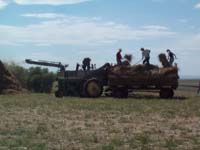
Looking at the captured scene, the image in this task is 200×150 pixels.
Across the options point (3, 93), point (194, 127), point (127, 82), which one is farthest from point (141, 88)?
point (194, 127)

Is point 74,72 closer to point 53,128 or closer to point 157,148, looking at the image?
point 53,128

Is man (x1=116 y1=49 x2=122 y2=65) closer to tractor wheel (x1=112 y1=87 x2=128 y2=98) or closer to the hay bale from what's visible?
tractor wheel (x1=112 y1=87 x2=128 y2=98)

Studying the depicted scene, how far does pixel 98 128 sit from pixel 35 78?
28558mm

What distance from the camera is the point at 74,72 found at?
35500 millimetres

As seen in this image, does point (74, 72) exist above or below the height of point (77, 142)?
above

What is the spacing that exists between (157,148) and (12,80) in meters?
28.0

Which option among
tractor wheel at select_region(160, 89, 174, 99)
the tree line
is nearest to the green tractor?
tractor wheel at select_region(160, 89, 174, 99)

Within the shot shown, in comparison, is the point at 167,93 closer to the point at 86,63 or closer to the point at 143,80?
the point at 143,80

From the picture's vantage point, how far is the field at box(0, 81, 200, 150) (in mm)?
13141

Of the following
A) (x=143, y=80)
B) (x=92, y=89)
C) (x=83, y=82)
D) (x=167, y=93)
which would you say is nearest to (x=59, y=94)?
(x=83, y=82)

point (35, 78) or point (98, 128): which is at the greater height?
point (35, 78)

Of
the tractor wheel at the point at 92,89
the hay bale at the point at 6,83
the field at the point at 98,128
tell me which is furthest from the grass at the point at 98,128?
the hay bale at the point at 6,83

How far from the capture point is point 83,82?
115 ft

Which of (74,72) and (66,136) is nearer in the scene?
(66,136)
